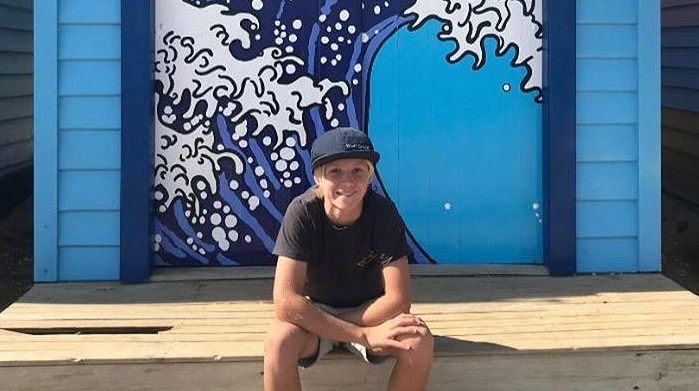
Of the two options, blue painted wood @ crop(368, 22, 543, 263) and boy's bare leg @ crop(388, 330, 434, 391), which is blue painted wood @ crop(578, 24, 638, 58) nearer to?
blue painted wood @ crop(368, 22, 543, 263)

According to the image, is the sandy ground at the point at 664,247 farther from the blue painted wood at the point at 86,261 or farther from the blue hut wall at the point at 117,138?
the blue hut wall at the point at 117,138

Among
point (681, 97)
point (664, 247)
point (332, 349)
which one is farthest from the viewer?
point (681, 97)

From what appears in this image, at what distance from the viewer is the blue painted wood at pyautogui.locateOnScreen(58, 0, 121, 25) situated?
500 centimetres

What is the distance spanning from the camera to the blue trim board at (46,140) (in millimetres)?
4980

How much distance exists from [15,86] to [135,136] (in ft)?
10.1

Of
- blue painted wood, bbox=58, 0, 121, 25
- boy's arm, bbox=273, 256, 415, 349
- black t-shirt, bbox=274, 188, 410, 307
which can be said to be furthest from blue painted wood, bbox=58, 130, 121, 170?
boy's arm, bbox=273, 256, 415, 349

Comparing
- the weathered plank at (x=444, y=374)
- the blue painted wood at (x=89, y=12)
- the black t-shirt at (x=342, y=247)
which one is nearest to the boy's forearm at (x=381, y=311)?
the black t-shirt at (x=342, y=247)

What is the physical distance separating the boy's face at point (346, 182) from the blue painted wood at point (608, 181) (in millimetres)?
1887

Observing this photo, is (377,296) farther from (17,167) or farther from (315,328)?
(17,167)

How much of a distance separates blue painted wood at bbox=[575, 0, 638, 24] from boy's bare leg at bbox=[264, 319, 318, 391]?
243cm

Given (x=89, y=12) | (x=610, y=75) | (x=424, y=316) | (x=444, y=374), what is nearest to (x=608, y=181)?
(x=610, y=75)

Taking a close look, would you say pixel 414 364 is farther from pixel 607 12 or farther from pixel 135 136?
pixel 607 12

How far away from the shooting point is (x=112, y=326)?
170 inches

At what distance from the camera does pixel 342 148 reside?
140 inches
